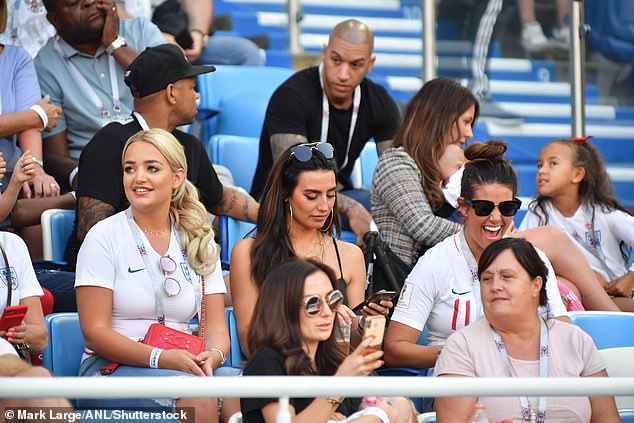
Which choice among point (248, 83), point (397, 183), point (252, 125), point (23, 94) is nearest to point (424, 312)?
point (397, 183)

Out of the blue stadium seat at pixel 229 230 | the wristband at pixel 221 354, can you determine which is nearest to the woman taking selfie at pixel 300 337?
the wristband at pixel 221 354

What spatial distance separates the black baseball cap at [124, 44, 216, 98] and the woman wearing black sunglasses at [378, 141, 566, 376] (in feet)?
4.45

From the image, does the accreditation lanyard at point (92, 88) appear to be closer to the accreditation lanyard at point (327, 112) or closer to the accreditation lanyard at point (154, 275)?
the accreditation lanyard at point (327, 112)

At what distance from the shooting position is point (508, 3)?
24.0 ft

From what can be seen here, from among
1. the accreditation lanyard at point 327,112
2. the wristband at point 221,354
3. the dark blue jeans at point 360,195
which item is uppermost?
the accreditation lanyard at point 327,112

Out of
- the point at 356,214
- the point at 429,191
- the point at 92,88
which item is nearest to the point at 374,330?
the point at 429,191

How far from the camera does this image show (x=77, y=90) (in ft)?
19.1

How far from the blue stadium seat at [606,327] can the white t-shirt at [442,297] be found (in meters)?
0.16

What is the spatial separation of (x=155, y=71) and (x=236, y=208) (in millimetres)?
744

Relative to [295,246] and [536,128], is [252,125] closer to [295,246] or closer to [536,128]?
[536,128]

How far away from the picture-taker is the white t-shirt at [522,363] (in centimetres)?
365

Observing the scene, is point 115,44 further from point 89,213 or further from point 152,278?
point 152,278

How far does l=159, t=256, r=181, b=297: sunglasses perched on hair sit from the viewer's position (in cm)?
405

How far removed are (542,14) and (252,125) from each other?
1961mm
